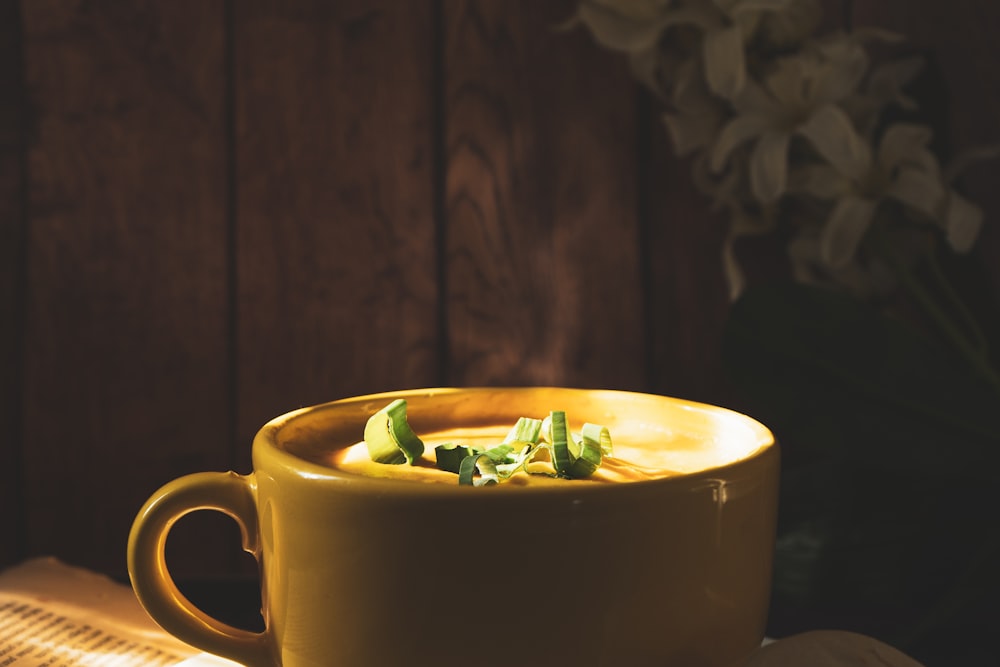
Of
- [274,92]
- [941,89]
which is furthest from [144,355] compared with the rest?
[941,89]

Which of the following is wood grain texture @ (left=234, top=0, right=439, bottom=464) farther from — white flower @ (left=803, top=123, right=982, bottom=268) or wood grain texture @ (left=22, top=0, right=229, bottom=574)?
white flower @ (left=803, top=123, right=982, bottom=268)

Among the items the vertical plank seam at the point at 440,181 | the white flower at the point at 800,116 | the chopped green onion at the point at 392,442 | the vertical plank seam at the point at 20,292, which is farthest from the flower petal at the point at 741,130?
the vertical plank seam at the point at 20,292

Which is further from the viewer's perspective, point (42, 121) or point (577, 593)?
point (42, 121)

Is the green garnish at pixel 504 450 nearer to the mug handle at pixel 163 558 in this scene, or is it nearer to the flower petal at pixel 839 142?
the mug handle at pixel 163 558

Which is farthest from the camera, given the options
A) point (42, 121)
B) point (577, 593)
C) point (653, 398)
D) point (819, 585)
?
point (42, 121)

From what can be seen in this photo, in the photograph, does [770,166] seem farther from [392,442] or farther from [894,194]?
[392,442]

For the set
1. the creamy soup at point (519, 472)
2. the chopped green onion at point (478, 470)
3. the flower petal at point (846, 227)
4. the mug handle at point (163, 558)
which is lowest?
the mug handle at point (163, 558)

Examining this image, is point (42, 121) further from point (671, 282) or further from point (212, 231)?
point (671, 282)
